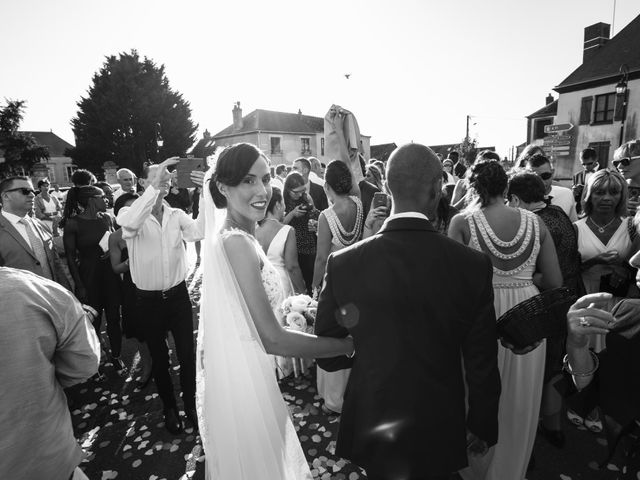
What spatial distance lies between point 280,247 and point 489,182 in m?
2.52

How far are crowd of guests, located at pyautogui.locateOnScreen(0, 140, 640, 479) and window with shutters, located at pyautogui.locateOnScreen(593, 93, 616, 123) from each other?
25.3 metres

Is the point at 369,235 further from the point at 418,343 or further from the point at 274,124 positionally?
the point at 274,124

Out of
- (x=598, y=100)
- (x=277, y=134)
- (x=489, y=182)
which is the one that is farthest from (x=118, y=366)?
(x=277, y=134)

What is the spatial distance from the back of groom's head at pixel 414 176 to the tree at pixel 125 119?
1440 inches

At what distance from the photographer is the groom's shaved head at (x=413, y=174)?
1.82m

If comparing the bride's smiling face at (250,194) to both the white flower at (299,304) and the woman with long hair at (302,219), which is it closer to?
the white flower at (299,304)

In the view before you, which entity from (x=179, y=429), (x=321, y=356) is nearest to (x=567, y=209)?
(x=321, y=356)

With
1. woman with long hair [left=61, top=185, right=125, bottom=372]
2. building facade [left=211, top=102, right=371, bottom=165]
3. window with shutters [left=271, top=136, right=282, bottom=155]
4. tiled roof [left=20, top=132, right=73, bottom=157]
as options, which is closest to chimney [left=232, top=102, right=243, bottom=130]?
building facade [left=211, top=102, right=371, bottom=165]

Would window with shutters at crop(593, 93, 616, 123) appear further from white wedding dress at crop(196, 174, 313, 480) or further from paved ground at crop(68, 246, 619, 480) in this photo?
white wedding dress at crop(196, 174, 313, 480)

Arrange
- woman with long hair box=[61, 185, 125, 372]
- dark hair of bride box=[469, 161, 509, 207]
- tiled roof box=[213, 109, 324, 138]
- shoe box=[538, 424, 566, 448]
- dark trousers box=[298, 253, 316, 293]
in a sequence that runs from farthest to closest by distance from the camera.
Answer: tiled roof box=[213, 109, 324, 138], dark trousers box=[298, 253, 316, 293], woman with long hair box=[61, 185, 125, 372], shoe box=[538, 424, 566, 448], dark hair of bride box=[469, 161, 509, 207]

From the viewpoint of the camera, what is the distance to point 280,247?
4496 mm

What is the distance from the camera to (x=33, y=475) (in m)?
1.67

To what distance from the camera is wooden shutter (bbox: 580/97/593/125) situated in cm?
2511

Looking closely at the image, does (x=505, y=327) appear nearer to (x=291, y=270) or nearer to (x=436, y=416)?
(x=436, y=416)
